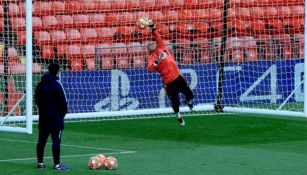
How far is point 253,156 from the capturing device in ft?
55.2

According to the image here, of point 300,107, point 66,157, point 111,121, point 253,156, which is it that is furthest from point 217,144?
point 300,107

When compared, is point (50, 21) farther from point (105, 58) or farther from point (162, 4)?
point (162, 4)

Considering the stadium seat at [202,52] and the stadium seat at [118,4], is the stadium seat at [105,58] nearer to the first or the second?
the stadium seat at [118,4]

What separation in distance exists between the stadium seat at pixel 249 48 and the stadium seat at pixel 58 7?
187 inches

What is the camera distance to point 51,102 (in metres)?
15.1

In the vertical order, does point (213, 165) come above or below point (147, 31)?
below

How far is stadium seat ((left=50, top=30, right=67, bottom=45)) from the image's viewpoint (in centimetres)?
2464

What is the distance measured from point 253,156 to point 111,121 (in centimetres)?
660

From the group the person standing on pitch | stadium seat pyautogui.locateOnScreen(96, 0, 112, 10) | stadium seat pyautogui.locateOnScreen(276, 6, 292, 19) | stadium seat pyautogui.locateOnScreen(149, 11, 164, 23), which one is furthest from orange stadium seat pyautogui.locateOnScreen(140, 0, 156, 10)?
the person standing on pitch

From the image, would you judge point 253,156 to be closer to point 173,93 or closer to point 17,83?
point 173,93

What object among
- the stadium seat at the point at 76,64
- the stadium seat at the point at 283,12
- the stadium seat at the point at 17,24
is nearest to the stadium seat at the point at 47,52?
the stadium seat at the point at 76,64

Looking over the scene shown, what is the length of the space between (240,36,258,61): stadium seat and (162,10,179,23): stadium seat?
80.8 inches

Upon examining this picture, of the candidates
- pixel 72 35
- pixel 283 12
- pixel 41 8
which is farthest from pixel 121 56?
pixel 283 12

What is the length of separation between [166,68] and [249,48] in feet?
15.3
